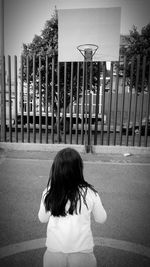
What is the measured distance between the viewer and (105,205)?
13.7 ft

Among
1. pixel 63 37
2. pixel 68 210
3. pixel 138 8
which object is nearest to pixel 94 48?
pixel 63 37

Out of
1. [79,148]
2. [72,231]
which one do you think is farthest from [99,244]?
[79,148]

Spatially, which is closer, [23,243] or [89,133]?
[23,243]

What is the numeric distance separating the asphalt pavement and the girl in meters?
1.06

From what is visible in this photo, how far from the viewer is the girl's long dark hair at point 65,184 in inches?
68.8

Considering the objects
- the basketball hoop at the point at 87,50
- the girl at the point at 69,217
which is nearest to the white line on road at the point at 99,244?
the girl at the point at 69,217

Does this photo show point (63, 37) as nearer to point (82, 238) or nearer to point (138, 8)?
point (82, 238)

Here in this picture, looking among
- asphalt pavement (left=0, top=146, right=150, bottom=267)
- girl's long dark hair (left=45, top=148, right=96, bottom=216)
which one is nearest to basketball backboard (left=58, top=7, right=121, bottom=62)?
asphalt pavement (left=0, top=146, right=150, bottom=267)

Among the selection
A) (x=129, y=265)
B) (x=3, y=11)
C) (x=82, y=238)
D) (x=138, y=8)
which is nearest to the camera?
(x=82, y=238)

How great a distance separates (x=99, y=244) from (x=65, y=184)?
5.27 feet

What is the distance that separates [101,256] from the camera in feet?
9.20

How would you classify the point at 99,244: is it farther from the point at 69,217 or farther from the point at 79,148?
the point at 79,148

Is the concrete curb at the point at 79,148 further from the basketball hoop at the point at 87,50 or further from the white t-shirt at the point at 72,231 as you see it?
the white t-shirt at the point at 72,231

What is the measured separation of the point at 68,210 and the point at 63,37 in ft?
24.8
